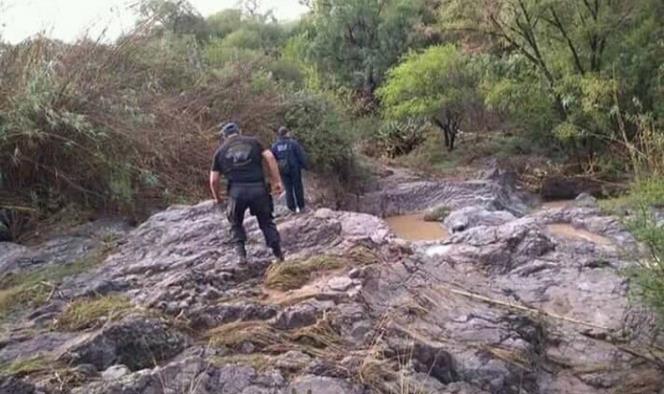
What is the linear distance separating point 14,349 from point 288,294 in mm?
2359

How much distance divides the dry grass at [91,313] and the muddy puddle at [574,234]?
6227 millimetres

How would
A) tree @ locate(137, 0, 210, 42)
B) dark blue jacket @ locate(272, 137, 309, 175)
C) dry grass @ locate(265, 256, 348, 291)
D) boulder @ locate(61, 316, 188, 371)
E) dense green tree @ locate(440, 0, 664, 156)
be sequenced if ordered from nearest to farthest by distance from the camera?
1. boulder @ locate(61, 316, 188, 371)
2. dry grass @ locate(265, 256, 348, 291)
3. dark blue jacket @ locate(272, 137, 309, 175)
4. dense green tree @ locate(440, 0, 664, 156)
5. tree @ locate(137, 0, 210, 42)

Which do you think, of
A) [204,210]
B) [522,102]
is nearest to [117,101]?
[204,210]

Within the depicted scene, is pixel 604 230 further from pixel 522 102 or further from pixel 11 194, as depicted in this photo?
pixel 522 102

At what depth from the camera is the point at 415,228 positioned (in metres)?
16.1

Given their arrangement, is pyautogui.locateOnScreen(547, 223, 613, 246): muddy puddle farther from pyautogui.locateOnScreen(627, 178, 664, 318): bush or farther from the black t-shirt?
the black t-shirt

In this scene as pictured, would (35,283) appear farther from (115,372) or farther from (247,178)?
(115,372)

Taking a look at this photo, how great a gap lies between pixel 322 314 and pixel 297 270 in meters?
1.00

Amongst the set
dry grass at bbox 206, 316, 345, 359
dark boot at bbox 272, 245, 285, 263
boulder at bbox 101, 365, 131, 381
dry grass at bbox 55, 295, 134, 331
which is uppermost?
dry grass at bbox 55, 295, 134, 331

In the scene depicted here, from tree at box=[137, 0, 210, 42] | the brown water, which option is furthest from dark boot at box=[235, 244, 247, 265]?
tree at box=[137, 0, 210, 42]

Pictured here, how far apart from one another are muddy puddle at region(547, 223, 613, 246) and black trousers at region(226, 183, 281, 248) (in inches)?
184

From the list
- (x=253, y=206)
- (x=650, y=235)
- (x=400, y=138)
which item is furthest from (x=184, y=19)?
(x=650, y=235)

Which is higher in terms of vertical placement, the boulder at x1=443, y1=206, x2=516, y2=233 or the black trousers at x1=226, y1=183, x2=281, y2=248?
the black trousers at x1=226, y1=183, x2=281, y2=248

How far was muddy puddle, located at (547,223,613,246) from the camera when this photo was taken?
1088 centimetres
